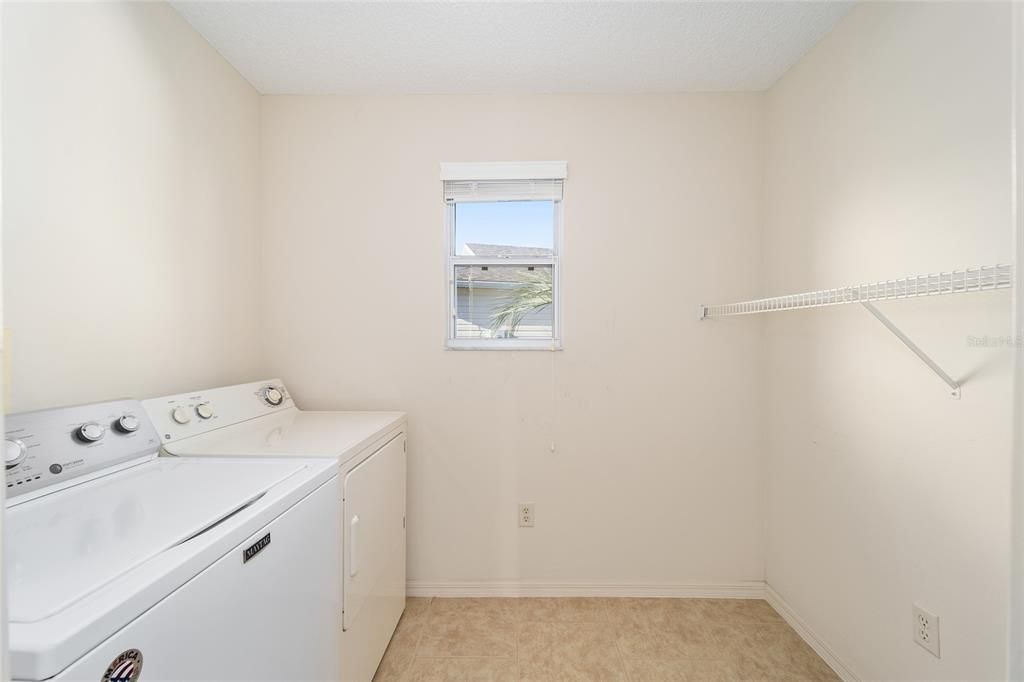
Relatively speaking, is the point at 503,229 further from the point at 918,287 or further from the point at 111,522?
the point at 111,522

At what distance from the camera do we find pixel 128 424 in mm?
1382

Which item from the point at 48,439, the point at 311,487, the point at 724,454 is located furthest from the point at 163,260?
the point at 724,454

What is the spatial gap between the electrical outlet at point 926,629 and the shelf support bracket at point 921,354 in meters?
0.69

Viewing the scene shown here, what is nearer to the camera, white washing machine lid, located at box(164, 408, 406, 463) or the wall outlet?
white washing machine lid, located at box(164, 408, 406, 463)

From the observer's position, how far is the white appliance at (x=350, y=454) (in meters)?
1.49

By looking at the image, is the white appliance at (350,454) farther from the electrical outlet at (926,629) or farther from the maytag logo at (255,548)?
the electrical outlet at (926,629)

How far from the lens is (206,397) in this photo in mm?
1706

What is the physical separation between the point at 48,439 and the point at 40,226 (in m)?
0.60

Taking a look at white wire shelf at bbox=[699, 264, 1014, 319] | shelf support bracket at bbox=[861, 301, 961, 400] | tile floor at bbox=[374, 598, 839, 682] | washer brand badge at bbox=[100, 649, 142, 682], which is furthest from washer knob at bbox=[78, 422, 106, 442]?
shelf support bracket at bbox=[861, 301, 961, 400]

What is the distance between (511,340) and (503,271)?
36 centimetres

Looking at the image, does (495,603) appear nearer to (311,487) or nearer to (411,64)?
(311,487)

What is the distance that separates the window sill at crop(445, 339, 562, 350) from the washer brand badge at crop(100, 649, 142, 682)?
163cm

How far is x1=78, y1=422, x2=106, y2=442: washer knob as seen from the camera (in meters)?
1.26

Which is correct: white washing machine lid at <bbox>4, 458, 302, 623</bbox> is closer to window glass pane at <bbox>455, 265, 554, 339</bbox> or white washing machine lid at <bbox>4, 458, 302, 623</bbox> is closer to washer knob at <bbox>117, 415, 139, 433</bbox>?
washer knob at <bbox>117, 415, 139, 433</bbox>
